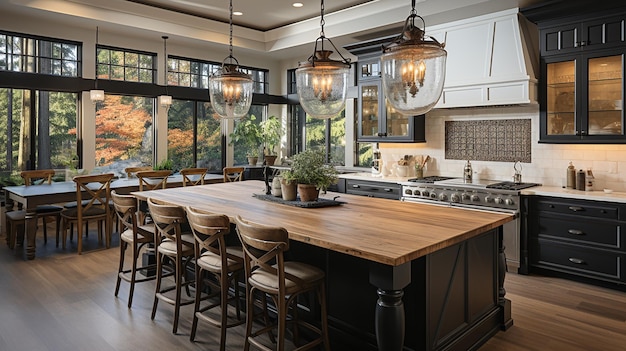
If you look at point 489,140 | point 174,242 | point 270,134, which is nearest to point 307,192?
point 174,242

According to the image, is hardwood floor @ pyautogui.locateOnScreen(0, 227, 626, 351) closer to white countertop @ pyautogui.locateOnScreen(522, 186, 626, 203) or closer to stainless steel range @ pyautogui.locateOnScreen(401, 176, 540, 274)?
stainless steel range @ pyautogui.locateOnScreen(401, 176, 540, 274)

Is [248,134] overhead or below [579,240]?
overhead

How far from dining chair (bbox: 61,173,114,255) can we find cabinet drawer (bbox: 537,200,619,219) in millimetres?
5165

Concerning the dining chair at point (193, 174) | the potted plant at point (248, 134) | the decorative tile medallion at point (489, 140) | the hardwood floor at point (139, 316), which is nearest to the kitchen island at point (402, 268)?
the hardwood floor at point (139, 316)

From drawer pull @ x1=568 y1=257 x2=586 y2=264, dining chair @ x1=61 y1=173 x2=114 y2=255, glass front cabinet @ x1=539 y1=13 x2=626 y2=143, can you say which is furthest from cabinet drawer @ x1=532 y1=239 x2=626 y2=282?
dining chair @ x1=61 y1=173 x2=114 y2=255

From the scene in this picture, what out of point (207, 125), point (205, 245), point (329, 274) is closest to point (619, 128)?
point (329, 274)

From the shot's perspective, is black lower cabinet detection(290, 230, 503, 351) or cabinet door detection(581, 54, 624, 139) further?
cabinet door detection(581, 54, 624, 139)

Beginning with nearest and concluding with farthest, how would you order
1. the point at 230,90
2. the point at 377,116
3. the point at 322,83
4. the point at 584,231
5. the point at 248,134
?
Answer: 1. the point at 322,83
2. the point at 230,90
3. the point at 584,231
4. the point at 377,116
5. the point at 248,134

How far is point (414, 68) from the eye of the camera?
107 inches

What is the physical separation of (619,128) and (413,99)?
9.39ft

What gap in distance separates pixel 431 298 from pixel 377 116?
425 centimetres

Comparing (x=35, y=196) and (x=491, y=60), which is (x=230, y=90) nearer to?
(x=35, y=196)

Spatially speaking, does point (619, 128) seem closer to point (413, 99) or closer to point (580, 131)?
point (580, 131)

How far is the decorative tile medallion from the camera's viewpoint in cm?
Result: 541
